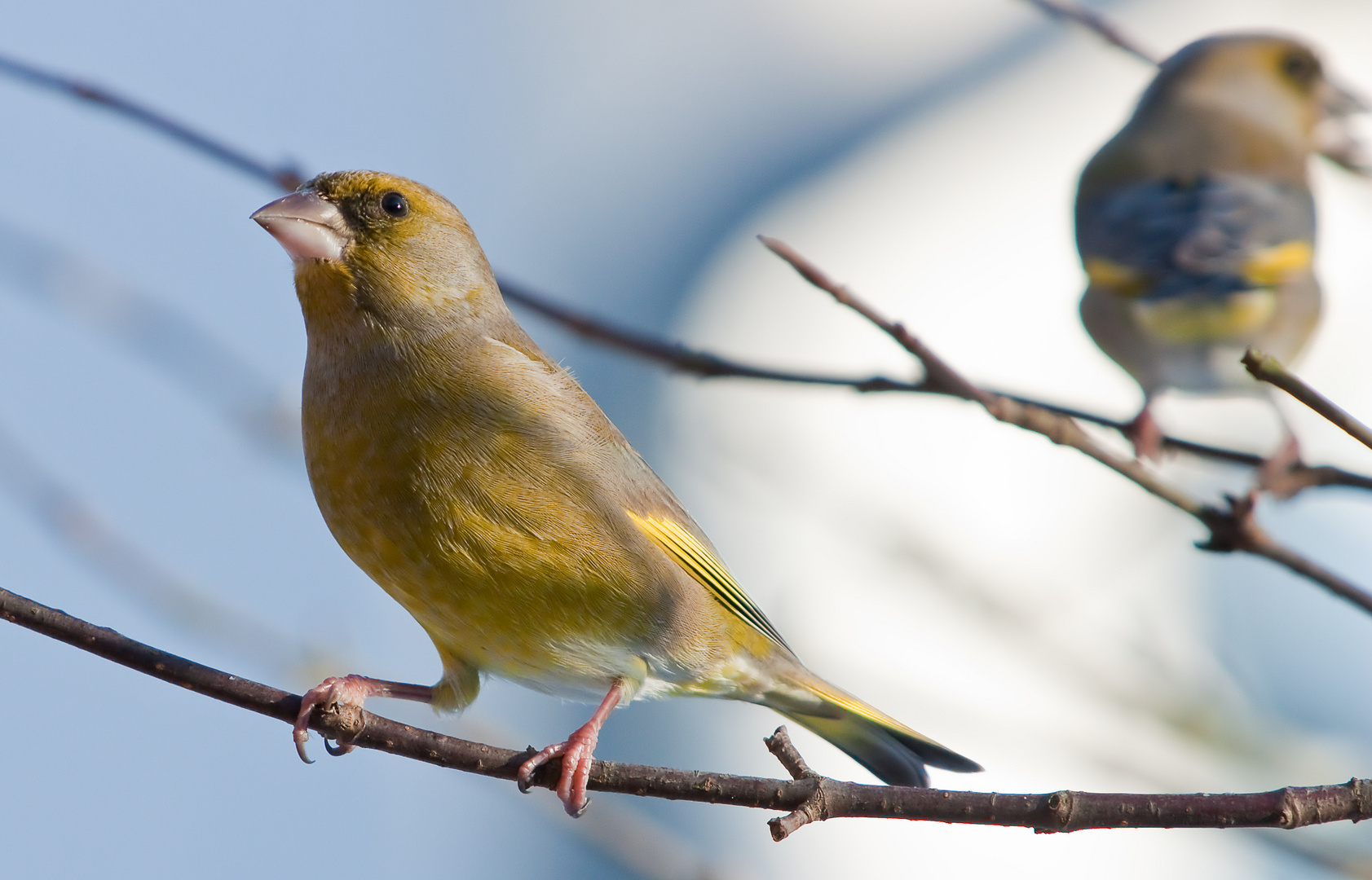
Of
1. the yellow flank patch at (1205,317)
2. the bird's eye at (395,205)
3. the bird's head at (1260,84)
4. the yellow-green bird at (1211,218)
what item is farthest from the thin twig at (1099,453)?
the bird's head at (1260,84)

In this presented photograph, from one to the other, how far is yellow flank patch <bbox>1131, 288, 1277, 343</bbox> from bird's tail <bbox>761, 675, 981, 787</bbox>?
2.26 metres

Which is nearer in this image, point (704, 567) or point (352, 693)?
point (352, 693)

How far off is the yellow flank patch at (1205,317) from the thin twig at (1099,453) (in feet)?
8.60

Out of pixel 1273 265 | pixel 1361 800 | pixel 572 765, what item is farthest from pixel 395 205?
pixel 1273 265

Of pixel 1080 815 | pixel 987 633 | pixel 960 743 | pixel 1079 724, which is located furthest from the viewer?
pixel 1079 724

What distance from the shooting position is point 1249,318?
496cm

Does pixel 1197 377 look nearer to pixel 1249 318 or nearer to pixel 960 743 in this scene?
pixel 1249 318

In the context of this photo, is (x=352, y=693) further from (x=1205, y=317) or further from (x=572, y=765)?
(x=1205, y=317)

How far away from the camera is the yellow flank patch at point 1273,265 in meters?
4.96

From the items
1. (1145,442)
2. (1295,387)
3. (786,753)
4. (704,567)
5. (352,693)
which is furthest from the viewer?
(1145,442)

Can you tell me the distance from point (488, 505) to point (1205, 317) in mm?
3139

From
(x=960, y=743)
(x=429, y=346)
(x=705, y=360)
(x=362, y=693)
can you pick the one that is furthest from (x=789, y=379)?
(x=960, y=743)

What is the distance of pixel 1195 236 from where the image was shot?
494cm

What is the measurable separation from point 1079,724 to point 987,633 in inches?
171
